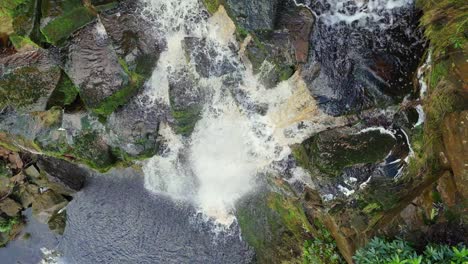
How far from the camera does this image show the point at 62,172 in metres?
9.49

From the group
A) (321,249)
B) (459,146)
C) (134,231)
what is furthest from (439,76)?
(134,231)

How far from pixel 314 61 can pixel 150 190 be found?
497 centimetres

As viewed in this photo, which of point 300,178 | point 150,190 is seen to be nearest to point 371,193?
point 300,178

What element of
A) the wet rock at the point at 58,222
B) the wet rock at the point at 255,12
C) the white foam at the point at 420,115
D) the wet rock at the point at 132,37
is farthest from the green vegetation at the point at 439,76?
the wet rock at the point at 58,222

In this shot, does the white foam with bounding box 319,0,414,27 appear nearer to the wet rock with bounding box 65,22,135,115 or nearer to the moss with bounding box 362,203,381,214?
the moss with bounding box 362,203,381,214

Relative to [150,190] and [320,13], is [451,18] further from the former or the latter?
[150,190]

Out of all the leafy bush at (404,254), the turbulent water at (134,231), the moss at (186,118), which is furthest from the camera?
the turbulent water at (134,231)

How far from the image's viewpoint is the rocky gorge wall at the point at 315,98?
493cm

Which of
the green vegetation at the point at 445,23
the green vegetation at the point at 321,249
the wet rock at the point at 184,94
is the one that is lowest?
the green vegetation at the point at 321,249

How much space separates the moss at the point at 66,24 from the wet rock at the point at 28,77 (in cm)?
53

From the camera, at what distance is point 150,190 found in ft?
29.9

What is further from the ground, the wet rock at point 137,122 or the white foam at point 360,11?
the white foam at point 360,11

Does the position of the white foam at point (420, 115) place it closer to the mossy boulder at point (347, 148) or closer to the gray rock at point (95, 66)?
the mossy boulder at point (347, 148)

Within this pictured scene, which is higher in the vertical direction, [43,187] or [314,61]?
[314,61]
